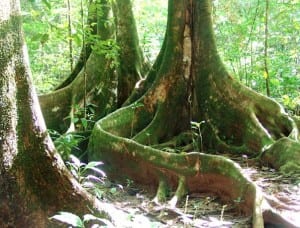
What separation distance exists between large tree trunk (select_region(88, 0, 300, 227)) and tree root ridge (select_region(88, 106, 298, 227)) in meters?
0.01

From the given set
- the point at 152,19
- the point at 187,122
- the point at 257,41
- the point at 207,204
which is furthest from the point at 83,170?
the point at 152,19

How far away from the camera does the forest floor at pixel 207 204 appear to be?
4.04 metres

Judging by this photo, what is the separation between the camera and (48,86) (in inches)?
436

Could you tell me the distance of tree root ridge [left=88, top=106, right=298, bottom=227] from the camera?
414 cm

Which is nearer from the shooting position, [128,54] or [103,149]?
[103,149]

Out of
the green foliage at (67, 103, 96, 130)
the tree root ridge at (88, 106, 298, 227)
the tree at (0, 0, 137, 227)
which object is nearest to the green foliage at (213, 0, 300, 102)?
the green foliage at (67, 103, 96, 130)

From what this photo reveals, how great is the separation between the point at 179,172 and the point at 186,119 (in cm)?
212

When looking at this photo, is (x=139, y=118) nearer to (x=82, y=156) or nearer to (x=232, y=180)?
(x=82, y=156)

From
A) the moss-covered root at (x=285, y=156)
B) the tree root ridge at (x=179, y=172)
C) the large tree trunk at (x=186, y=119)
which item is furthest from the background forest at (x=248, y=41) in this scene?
the moss-covered root at (x=285, y=156)

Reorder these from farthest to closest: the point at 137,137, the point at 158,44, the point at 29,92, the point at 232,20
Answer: the point at 158,44, the point at 232,20, the point at 137,137, the point at 29,92

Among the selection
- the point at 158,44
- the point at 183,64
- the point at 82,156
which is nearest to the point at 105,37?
the point at 183,64

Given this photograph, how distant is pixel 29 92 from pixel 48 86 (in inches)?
323

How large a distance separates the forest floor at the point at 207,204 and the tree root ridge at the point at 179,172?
106mm

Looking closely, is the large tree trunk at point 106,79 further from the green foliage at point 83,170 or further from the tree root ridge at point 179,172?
the green foliage at point 83,170
